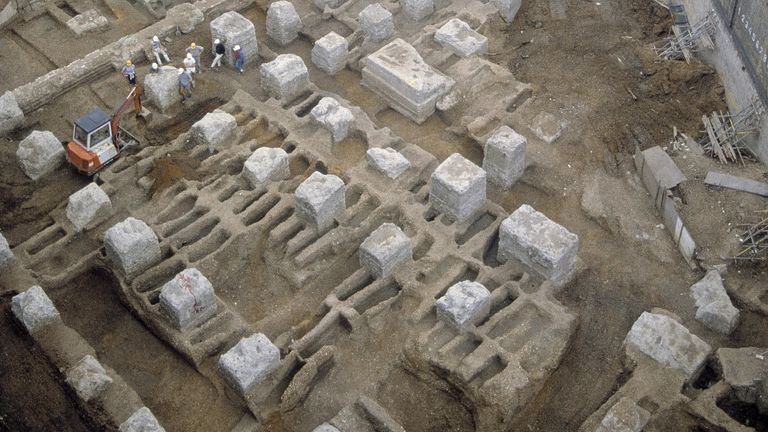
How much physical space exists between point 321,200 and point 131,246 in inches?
128

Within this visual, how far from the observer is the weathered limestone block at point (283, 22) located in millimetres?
19047

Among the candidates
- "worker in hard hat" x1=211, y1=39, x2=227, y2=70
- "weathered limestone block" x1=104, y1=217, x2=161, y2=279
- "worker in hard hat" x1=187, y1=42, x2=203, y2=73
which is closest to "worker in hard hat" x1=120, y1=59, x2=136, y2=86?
"worker in hard hat" x1=187, y1=42, x2=203, y2=73

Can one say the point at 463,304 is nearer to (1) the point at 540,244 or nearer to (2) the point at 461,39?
(1) the point at 540,244

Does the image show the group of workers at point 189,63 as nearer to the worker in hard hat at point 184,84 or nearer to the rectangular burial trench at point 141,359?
the worker in hard hat at point 184,84

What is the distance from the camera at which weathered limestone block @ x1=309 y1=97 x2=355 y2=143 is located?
55.7 ft

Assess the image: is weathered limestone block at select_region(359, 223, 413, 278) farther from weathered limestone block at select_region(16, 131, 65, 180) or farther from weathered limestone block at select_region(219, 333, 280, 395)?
weathered limestone block at select_region(16, 131, 65, 180)

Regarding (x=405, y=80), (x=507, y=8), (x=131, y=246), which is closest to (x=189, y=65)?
(x=405, y=80)

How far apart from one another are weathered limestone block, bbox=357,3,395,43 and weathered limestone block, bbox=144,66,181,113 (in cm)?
420

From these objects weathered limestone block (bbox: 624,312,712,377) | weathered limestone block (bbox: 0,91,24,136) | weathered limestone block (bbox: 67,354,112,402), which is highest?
weathered limestone block (bbox: 0,91,24,136)

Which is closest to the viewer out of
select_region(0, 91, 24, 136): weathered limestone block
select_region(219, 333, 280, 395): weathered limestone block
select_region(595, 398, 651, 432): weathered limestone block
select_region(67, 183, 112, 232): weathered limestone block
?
select_region(595, 398, 651, 432): weathered limestone block

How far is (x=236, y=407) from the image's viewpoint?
13.6m

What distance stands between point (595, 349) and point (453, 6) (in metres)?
9.24

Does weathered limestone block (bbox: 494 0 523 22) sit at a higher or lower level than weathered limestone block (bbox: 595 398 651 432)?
higher

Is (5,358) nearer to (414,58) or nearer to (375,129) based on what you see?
(375,129)
